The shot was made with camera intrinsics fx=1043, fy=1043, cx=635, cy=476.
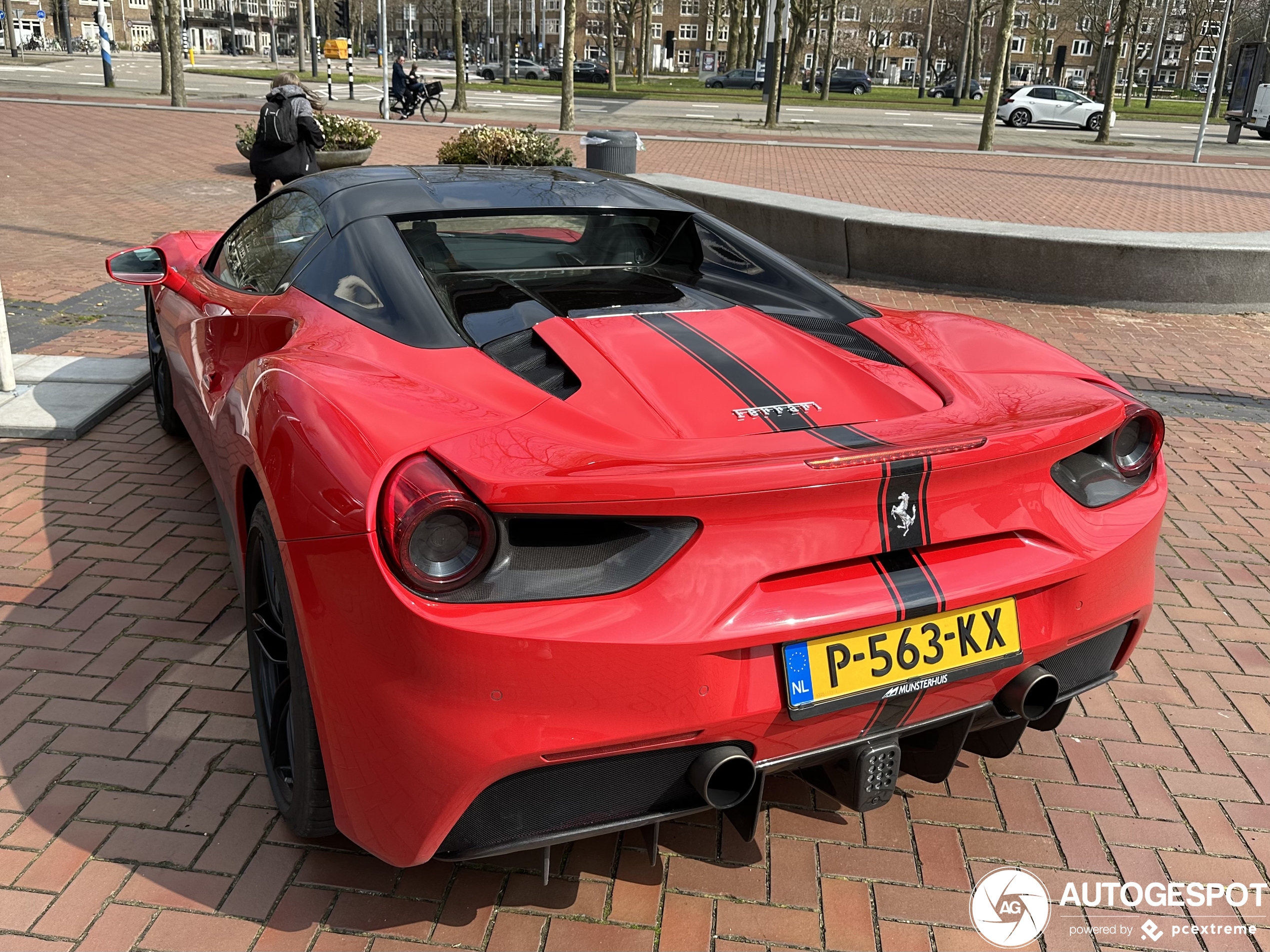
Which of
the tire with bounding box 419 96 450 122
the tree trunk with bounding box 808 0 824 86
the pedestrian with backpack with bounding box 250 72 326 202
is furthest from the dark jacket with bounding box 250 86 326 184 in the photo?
the tree trunk with bounding box 808 0 824 86

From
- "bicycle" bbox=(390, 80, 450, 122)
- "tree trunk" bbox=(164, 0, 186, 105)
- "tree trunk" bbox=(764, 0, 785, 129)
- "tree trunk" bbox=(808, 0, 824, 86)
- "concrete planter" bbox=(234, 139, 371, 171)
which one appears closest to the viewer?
"concrete planter" bbox=(234, 139, 371, 171)

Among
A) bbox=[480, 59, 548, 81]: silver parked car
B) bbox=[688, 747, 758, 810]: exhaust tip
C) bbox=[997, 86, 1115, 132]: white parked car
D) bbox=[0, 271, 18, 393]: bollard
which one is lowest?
bbox=[0, 271, 18, 393]: bollard

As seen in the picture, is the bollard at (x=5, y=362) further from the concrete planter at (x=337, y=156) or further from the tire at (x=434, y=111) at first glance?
the tire at (x=434, y=111)

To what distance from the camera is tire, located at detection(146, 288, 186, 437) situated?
182 inches

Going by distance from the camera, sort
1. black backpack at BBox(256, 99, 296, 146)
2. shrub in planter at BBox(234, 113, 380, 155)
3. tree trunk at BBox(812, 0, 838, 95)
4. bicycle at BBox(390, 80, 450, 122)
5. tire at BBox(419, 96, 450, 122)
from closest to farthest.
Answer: black backpack at BBox(256, 99, 296, 146)
shrub in planter at BBox(234, 113, 380, 155)
bicycle at BBox(390, 80, 450, 122)
tire at BBox(419, 96, 450, 122)
tree trunk at BBox(812, 0, 838, 95)

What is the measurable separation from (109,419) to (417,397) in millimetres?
3762

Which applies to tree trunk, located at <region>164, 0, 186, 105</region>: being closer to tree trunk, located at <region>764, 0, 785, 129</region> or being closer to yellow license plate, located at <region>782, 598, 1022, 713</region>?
tree trunk, located at <region>764, 0, 785, 129</region>

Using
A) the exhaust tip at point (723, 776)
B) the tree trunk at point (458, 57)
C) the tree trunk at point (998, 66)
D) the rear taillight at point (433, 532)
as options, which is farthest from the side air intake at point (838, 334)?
the tree trunk at point (458, 57)

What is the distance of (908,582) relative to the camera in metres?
1.97

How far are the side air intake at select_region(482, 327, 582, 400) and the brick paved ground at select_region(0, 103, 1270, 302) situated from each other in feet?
21.1

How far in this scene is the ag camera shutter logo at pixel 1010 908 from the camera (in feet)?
7.29

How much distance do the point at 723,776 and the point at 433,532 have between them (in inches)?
27.5

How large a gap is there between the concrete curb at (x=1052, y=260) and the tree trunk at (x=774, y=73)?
17.0 metres

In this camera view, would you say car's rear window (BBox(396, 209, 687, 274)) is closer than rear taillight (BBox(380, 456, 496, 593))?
No
